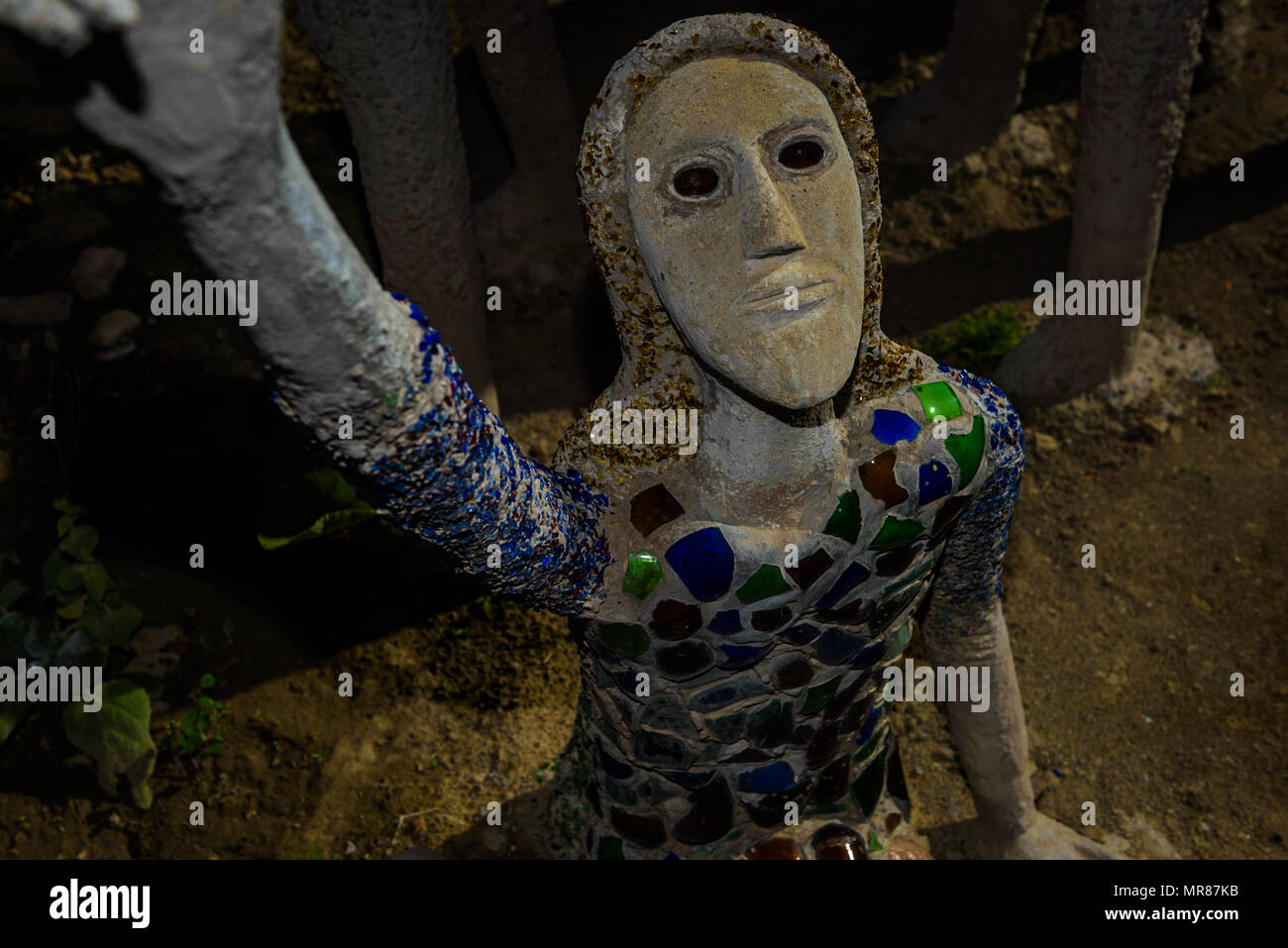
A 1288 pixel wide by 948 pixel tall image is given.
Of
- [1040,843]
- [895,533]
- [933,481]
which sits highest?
[933,481]

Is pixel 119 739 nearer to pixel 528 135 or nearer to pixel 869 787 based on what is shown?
pixel 869 787

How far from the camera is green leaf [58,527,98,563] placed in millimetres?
5078

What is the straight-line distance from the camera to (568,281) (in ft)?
20.4

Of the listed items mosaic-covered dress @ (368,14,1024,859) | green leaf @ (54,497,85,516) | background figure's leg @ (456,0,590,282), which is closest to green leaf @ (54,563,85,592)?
green leaf @ (54,497,85,516)

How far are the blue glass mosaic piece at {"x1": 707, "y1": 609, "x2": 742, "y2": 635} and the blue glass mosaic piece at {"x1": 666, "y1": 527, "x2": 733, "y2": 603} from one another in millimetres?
60

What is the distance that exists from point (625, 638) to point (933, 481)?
711mm

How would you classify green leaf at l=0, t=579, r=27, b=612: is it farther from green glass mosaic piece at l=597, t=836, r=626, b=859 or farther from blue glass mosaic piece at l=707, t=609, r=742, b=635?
blue glass mosaic piece at l=707, t=609, r=742, b=635

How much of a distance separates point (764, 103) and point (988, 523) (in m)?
1.17

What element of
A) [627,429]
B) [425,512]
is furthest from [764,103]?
[425,512]

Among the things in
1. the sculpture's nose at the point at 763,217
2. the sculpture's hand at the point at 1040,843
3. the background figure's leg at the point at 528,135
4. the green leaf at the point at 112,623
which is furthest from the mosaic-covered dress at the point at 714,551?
the background figure's leg at the point at 528,135

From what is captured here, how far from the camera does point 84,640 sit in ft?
16.3

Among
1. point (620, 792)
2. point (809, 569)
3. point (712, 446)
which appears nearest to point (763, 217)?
point (712, 446)

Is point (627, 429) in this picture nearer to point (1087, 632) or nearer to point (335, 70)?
point (335, 70)

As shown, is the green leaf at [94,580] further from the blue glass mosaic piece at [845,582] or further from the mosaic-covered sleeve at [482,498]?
the blue glass mosaic piece at [845,582]
